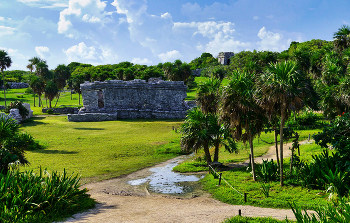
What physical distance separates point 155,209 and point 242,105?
6611 millimetres

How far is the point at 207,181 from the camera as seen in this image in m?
16.7

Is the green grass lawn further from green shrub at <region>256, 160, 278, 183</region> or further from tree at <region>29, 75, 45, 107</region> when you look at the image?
tree at <region>29, 75, 45, 107</region>

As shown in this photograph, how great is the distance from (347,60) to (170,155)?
24093mm

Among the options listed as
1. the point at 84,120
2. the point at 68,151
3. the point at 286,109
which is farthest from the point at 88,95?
the point at 286,109

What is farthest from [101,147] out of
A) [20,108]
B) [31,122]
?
[20,108]

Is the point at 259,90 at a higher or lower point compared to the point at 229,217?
higher

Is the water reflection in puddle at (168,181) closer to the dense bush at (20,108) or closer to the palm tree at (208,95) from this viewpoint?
the palm tree at (208,95)

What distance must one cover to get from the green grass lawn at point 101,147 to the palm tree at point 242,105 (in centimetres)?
830

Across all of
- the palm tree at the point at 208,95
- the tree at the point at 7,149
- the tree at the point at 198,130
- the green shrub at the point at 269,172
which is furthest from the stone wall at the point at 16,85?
the green shrub at the point at 269,172

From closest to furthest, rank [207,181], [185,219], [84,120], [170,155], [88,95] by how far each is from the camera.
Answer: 1. [185,219]
2. [207,181]
3. [170,155]
4. [84,120]
5. [88,95]

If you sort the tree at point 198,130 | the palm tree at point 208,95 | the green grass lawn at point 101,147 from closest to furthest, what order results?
the tree at point 198,130 → the palm tree at point 208,95 → the green grass lawn at point 101,147

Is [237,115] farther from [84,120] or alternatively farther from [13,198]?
[84,120]

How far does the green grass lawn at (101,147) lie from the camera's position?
20.0 meters

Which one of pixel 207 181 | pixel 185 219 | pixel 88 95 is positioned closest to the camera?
pixel 185 219
